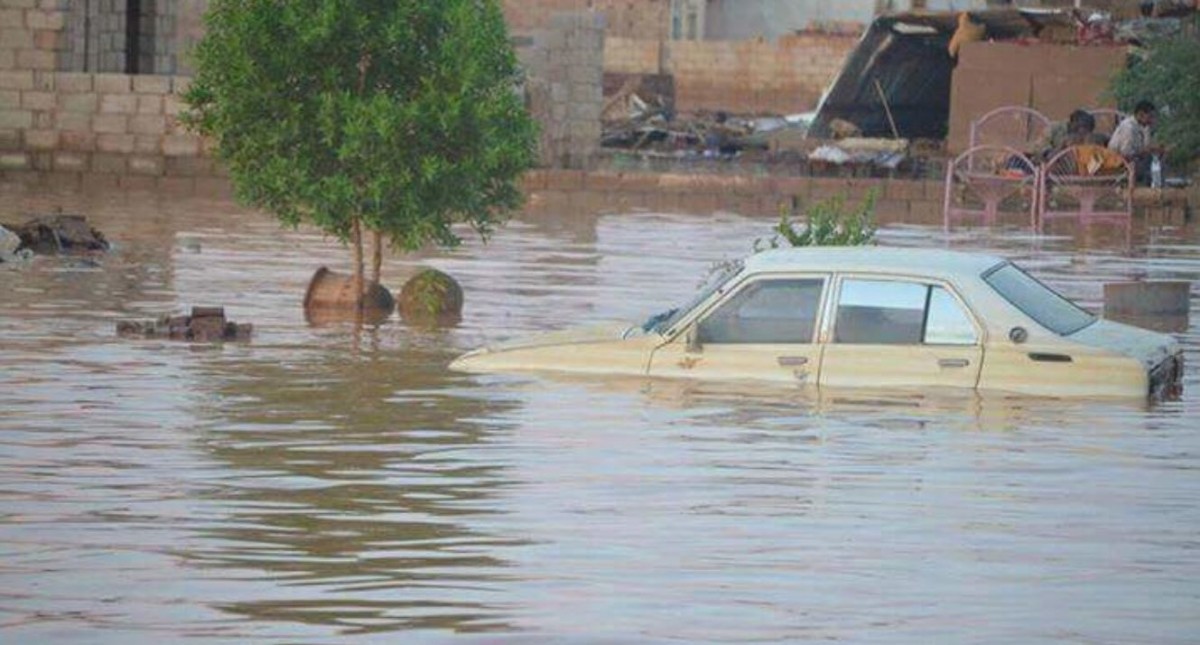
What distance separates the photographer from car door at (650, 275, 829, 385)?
14.1 metres

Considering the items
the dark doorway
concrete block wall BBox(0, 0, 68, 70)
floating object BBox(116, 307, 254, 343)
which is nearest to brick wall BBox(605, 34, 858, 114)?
the dark doorway

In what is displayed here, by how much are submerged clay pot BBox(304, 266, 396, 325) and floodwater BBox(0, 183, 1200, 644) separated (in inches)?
34.9

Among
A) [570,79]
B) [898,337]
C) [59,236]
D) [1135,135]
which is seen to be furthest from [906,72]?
[898,337]

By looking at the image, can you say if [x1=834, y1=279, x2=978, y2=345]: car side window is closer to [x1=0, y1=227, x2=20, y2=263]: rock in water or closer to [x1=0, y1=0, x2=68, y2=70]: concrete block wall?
[x1=0, y1=227, x2=20, y2=263]: rock in water

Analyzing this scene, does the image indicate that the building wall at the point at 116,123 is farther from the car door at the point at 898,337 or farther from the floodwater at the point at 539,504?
the car door at the point at 898,337

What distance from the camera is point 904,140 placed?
37.3m

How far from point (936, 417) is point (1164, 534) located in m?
3.14

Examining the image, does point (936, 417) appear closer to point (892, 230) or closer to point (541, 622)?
point (541, 622)

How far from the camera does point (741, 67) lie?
64562 millimetres

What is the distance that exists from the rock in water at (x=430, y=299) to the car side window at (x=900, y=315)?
5419 millimetres

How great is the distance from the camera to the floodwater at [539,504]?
877 cm

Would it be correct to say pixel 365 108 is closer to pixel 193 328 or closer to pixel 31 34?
pixel 193 328

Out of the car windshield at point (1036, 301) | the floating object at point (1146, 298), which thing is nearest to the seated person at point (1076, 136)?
the floating object at point (1146, 298)

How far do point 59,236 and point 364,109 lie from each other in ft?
18.4
